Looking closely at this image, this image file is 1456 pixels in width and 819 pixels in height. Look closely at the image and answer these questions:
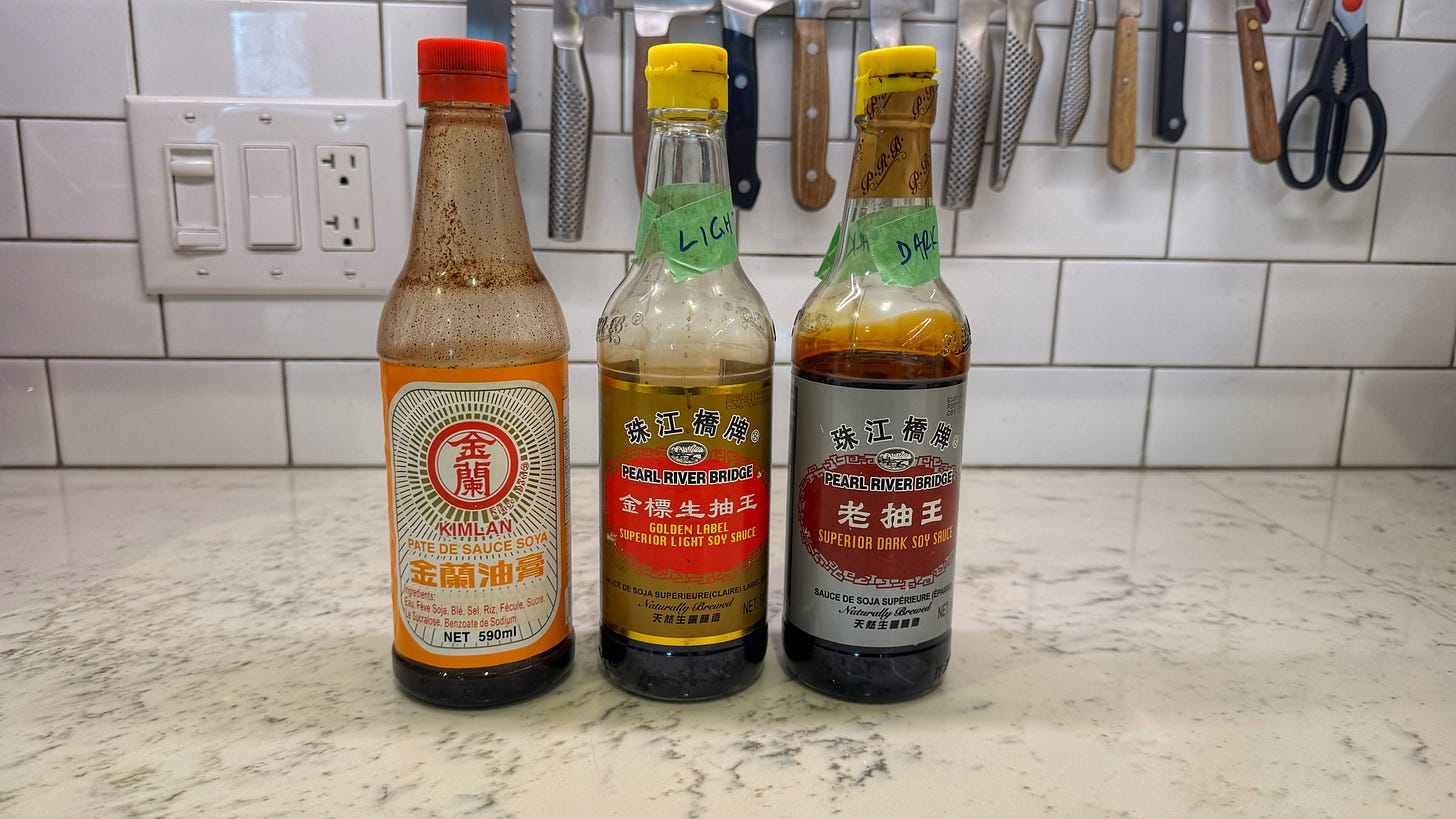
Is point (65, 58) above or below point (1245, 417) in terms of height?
above

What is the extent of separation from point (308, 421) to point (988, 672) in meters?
0.66

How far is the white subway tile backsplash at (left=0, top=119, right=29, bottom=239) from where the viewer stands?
0.79 metres

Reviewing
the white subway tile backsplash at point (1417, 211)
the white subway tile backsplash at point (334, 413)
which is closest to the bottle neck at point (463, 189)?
the white subway tile backsplash at point (334, 413)

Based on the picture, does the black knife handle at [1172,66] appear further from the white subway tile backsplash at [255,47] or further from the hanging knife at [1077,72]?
the white subway tile backsplash at [255,47]

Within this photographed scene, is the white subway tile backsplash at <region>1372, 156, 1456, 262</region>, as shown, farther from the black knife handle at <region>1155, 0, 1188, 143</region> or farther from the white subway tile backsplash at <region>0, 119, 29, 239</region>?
the white subway tile backsplash at <region>0, 119, 29, 239</region>

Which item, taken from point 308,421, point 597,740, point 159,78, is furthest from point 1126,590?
point 159,78

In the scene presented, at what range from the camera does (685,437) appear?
458mm

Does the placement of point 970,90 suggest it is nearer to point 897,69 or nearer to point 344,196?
point 897,69

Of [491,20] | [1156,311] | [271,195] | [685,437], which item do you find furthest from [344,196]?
[1156,311]

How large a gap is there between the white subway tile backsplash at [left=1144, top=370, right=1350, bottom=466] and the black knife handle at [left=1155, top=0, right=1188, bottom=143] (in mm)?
240

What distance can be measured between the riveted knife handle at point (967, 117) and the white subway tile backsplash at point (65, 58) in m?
0.71

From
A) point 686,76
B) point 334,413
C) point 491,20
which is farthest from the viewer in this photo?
point 334,413

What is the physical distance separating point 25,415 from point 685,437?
744 millimetres

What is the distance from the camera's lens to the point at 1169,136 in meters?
0.84
